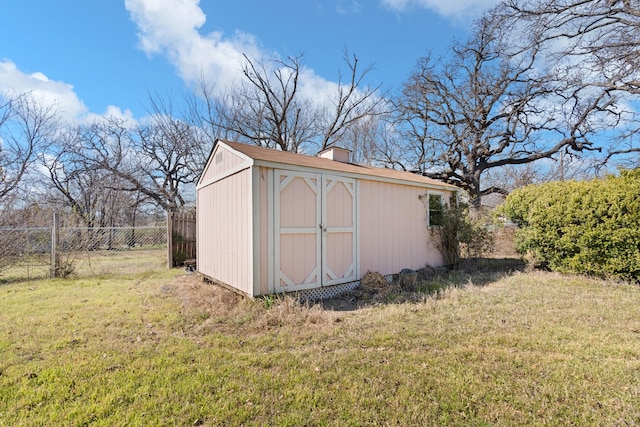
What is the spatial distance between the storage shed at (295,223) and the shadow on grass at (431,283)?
344 mm

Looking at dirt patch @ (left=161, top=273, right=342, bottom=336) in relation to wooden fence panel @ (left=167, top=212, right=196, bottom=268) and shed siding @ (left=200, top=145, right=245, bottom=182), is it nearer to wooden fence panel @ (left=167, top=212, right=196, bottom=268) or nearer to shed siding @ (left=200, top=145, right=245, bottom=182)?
shed siding @ (left=200, top=145, right=245, bottom=182)

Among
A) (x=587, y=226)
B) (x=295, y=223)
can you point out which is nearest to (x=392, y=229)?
(x=295, y=223)

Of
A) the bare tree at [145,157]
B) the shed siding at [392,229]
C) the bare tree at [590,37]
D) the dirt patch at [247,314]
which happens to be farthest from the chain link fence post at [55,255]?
the bare tree at [590,37]

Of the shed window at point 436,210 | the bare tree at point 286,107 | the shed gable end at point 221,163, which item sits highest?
the bare tree at point 286,107

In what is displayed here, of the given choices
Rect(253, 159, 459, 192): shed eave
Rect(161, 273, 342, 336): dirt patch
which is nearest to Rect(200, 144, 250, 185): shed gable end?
Rect(253, 159, 459, 192): shed eave

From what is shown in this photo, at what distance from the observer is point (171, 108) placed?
1570 cm

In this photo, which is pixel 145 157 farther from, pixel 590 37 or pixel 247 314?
pixel 590 37

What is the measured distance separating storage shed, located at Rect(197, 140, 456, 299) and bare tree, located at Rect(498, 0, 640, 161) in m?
5.86

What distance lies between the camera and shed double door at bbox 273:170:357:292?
4.76 meters

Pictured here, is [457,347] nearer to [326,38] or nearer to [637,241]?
[637,241]

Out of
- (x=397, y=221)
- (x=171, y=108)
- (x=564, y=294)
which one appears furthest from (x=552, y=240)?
(x=171, y=108)

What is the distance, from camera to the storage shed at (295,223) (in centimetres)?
460

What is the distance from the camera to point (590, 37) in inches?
314

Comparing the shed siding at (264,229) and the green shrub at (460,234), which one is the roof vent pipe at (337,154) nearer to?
the green shrub at (460,234)
